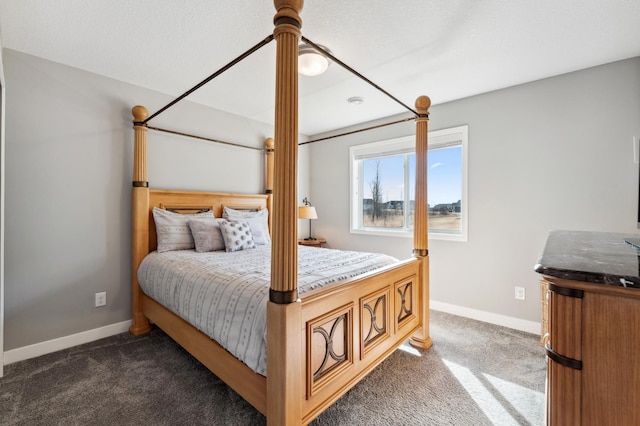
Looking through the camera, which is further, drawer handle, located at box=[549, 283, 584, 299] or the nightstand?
the nightstand

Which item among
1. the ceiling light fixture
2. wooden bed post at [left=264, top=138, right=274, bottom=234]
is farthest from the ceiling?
wooden bed post at [left=264, top=138, right=274, bottom=234]

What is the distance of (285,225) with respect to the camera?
3.97 ft

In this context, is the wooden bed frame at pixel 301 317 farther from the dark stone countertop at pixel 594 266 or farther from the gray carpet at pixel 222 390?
the dark stone countertop at pixel 594 266

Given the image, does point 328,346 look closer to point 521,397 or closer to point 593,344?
point 593,344

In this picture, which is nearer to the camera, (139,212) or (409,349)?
(409,349)

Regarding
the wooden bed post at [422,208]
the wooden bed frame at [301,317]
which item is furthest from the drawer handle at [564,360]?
the wooden bed post at [422,208]

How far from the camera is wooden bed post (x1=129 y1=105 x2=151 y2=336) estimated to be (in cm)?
269

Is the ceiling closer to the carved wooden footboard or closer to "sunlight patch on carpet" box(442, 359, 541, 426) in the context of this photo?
the carved wooden footboard

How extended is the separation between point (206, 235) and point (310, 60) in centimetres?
181

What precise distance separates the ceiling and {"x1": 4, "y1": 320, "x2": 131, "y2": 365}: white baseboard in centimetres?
231

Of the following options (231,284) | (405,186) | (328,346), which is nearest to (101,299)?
(231,284)

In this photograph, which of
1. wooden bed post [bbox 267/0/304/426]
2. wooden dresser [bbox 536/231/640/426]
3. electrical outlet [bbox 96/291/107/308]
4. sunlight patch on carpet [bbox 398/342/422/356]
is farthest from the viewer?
electrical outlet [bbox 96/291/107/308]

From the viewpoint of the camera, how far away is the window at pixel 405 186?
3.24 metres

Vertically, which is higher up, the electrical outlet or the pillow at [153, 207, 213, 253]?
the pillow at [153, 207, 213, 253]
